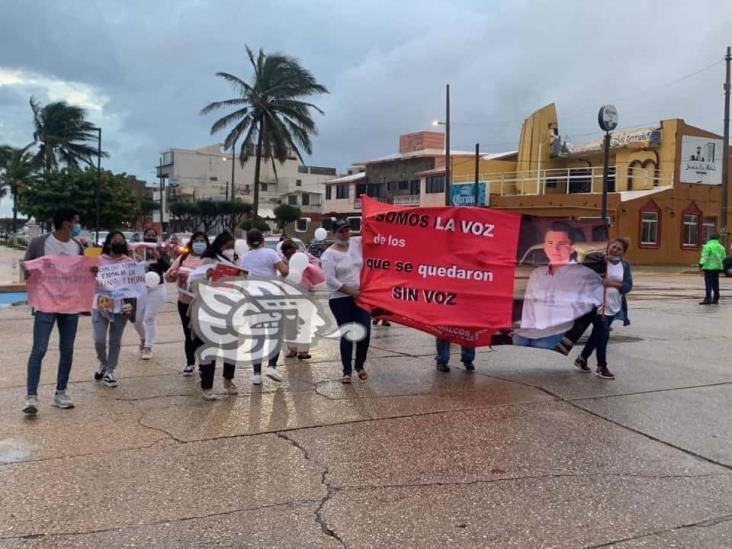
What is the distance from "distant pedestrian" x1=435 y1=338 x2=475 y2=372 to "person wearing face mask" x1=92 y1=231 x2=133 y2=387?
135 inches

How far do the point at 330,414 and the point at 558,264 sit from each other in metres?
3.32

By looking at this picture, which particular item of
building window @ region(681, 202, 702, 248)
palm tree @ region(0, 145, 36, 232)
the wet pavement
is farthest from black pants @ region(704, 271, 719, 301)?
palm tree @ region(0, 145, 36, 232)

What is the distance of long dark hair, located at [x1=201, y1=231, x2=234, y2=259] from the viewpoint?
264 inches

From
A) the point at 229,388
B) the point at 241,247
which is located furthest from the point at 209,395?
the point at 241,247

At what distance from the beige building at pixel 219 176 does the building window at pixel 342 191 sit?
16.6 m

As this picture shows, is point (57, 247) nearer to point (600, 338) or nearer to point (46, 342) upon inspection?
point (46, 342)

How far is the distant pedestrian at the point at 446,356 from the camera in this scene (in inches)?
301

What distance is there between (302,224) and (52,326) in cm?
5828

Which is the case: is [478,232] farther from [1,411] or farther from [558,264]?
[1,411]

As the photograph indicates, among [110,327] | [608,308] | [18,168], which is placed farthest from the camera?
[18,168]

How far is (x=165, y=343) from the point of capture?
9.65 meters

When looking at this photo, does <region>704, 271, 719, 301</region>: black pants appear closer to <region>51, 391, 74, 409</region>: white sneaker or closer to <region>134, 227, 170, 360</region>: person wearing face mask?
<region>134, 227, 170, 360</region>: person wearing face mask

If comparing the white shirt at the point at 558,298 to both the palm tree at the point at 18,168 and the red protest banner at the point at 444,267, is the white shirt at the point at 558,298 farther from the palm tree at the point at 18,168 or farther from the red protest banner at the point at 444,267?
the palm tree at the point at 18,168

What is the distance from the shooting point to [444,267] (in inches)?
289
